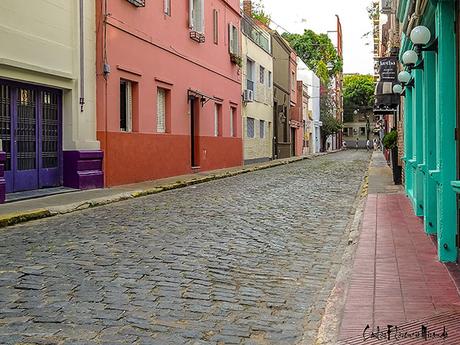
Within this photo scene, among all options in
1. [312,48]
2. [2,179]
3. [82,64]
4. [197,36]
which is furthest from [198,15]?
[312,48]

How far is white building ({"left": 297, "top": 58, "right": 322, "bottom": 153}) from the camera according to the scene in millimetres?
58562

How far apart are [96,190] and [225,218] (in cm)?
547

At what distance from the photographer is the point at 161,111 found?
66.3 feet

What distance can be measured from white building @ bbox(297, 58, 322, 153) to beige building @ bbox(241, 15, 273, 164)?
777 inches

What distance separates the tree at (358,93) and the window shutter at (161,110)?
77835 millimetres

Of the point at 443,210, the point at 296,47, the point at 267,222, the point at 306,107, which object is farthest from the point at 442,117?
the point at 296,47

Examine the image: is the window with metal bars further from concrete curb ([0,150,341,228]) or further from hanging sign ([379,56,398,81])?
hanging sign ([379,56,398,81])

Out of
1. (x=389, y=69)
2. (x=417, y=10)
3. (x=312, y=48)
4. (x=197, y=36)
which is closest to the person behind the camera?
(x=417, y=10)

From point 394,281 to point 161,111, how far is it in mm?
15385

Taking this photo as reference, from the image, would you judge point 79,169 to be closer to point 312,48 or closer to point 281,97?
point 281,97

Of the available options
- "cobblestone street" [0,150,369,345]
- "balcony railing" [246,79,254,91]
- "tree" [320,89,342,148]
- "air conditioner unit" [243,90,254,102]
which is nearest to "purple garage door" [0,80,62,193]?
"cobblestone street" [0,150,369,345]

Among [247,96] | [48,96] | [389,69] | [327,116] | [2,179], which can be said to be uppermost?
[327,116]

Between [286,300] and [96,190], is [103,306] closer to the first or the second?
[286,300]

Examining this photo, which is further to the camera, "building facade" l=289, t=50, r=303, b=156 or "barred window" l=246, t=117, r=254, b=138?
"building facade" l=289, t=50, r=303, b=156
